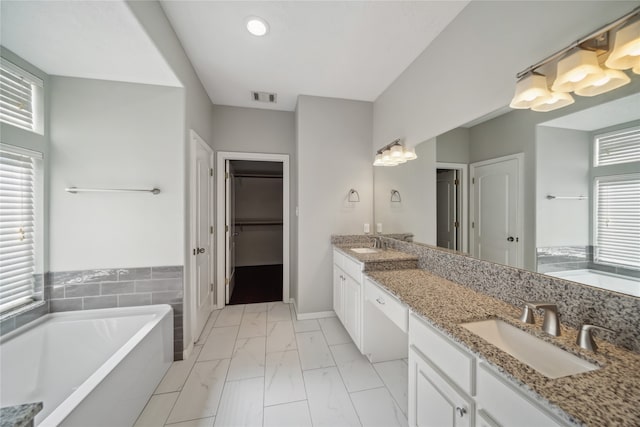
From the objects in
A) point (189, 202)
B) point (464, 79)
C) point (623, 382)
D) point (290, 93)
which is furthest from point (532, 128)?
point (189, 202)

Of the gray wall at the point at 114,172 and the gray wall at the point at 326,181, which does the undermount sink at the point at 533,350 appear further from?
the gray wall at the point at 114,172

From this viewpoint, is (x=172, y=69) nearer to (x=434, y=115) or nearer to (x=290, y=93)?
(x=290, y=93)

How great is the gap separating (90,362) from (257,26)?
277 centimetres

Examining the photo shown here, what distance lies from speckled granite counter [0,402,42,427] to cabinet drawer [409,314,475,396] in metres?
1.26

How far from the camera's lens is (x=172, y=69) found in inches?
67.5

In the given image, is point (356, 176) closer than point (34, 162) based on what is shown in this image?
No

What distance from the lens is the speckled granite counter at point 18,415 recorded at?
0.53 meters

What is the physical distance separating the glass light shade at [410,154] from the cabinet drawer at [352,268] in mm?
1118

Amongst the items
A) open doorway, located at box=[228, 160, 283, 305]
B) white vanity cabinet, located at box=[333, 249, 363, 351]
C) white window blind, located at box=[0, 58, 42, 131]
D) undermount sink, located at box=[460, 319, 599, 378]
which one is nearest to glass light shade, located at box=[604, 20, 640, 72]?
undermount sink, located at box=[460, 319, 599, 378]

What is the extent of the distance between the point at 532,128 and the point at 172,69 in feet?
7.80

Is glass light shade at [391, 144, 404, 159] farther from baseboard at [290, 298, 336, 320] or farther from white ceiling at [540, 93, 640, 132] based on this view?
baseboard at [290, 298, 336, 320]

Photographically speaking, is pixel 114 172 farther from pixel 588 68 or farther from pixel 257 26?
pixel 588 68

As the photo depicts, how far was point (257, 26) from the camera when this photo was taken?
1688 millimetres

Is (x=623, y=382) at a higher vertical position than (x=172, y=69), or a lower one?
lower
